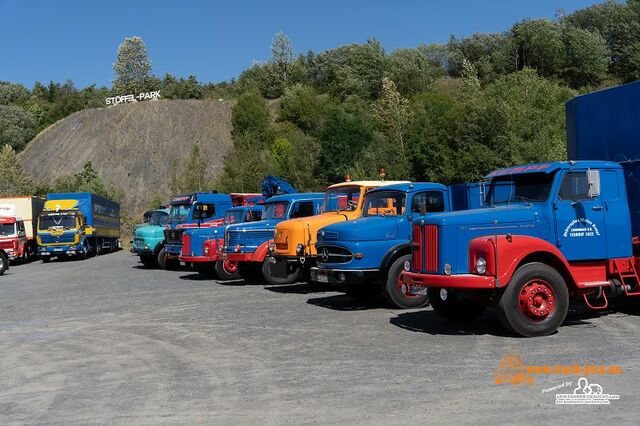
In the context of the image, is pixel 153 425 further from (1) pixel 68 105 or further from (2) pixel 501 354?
(1) pixel 68 105

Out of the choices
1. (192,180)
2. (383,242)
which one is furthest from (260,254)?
(192,180)

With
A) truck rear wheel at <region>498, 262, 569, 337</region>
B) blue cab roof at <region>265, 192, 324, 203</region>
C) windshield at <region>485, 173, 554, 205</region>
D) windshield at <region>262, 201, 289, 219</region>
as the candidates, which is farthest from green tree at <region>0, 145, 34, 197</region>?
truck rear wheel at <region>498, 262, 569, 337</region>

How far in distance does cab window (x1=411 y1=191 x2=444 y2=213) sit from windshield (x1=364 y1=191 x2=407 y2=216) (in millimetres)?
215

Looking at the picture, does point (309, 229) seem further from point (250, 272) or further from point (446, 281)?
point (446, 281)

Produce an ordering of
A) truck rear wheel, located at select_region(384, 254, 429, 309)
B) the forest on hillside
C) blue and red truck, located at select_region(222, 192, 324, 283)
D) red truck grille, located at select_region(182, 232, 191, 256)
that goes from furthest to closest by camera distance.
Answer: the forest on hillside < red truck grille, located at select_region(182, 232, 191, 256) < blue and red truck, located at select_region(222, 192, 324, 283) < truck rear wheel, located at select_region(384, 254, 429, 309)

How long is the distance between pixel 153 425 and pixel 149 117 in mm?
94411

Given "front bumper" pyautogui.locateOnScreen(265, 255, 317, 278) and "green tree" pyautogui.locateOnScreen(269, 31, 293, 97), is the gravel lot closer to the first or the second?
"front bumper" pyautogui.locateOnScreen(265, 255, 317, 278)

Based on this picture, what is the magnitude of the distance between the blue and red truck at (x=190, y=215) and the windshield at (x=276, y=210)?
14.1ft

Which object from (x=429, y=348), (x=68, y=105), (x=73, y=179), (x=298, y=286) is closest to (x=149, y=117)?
(x=73, y=179)

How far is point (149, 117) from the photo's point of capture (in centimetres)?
9600

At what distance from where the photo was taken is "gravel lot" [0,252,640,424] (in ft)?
19.9

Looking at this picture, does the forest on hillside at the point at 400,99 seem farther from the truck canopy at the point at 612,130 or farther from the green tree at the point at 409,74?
the truck canopy at the point at 612,130

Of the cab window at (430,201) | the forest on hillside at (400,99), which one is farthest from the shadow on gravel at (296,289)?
the forest on hillside at (400,99)

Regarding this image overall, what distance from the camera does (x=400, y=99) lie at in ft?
253
